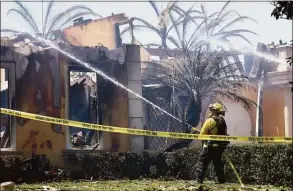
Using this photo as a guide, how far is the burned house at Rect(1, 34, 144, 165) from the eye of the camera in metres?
17.7

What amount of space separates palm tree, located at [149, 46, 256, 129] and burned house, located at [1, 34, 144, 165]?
3021 millimetres

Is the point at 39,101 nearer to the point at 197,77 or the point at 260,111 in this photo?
the point at 197,77

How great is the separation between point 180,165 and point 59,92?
456 centimetres

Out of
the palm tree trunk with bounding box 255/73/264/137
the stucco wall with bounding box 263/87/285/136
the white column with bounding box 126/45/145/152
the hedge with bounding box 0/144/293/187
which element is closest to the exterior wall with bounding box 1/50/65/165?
the hedge with bounding box 0/144/293/187

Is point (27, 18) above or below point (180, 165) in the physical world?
above

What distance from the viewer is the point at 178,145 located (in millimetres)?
20125

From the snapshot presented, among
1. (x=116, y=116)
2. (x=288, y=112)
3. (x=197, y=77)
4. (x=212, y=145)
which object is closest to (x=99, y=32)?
(x=197, y=77)

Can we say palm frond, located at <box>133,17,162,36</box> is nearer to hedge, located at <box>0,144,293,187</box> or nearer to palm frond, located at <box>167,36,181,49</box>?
A: palm frond, located at <box>167,36,181,49</box>

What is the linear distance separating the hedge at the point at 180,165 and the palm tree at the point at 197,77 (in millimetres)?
4454

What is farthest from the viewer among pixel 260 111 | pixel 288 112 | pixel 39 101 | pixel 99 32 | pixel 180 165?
pixel 260 111

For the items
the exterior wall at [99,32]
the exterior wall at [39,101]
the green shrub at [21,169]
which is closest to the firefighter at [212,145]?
the green shrub at [21,169]

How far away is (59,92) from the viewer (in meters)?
18.4

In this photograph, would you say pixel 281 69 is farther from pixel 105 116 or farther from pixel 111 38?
pixel 105 116

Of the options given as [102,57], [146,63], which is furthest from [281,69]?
[102,57]
